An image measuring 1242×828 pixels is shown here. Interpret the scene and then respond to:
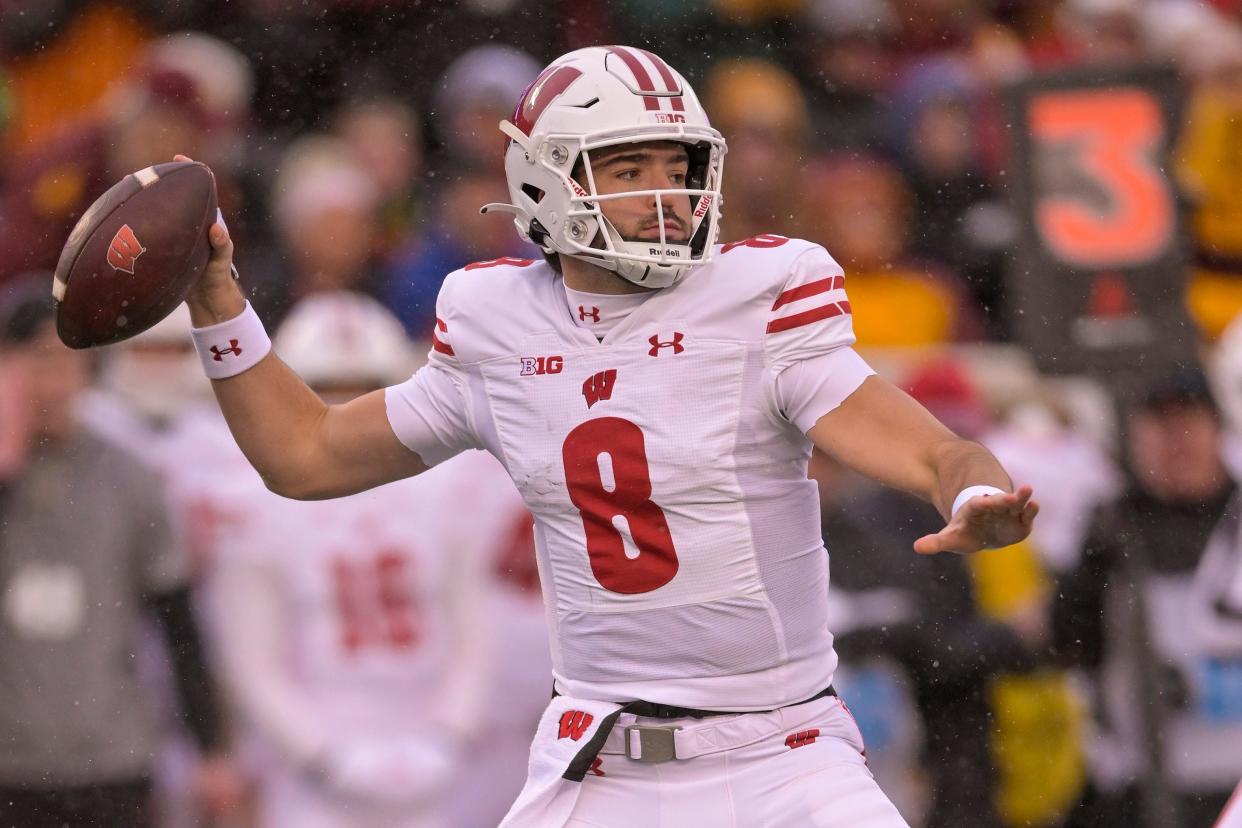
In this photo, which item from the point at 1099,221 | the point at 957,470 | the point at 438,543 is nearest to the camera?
the point at 957,470

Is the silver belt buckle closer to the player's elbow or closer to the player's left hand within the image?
the player's left hand

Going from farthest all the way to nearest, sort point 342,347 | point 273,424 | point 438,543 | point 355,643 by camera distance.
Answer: point 342,347, point 438,543, point 355,643, point 273,424

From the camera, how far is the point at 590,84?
3.71 meters

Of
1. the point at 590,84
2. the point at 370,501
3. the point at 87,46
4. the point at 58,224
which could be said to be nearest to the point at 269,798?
the point at 370,501

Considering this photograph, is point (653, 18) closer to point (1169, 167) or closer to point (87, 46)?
point (87, 46)

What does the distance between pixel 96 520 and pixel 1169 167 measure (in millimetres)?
3282

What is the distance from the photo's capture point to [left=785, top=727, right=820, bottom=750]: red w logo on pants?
352cm

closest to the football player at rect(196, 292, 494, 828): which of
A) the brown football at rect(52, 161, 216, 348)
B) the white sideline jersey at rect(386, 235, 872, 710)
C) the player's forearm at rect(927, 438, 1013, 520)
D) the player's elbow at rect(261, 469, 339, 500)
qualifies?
the player's elbow at rect(261, 469, 339, 500)

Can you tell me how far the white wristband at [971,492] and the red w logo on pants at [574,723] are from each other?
782 mm

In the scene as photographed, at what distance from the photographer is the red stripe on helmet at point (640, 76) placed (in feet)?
12.0

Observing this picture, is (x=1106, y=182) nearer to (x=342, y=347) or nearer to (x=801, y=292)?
(x=342, y=347)

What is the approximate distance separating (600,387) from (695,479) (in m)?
0.23

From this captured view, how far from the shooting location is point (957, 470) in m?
3.23

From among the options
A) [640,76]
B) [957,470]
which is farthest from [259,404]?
[957,470]
